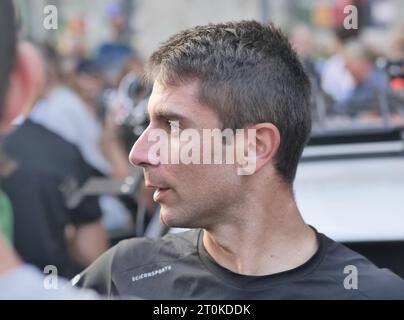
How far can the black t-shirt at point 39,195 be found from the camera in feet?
8.93

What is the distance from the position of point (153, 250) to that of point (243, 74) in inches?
18.0

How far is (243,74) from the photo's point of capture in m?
1.61

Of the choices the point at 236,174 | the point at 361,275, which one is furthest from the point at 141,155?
the point at 361,275

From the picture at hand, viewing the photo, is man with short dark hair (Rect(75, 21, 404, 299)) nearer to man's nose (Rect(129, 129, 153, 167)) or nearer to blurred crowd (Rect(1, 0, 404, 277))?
man's nose (Rect(129, 129, 153, 167))

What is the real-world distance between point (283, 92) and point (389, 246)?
71 cm

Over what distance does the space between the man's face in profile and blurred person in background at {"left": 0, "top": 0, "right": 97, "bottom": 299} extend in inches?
20.5

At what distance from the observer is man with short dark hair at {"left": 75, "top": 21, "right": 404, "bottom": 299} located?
160cm

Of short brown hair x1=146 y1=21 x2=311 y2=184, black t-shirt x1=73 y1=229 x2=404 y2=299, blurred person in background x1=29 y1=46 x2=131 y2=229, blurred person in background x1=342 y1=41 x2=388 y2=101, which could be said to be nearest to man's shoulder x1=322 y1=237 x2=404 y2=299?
black t-shirt x1=73 y1=229 x2=404 y2=299

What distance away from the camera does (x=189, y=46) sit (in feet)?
5.33

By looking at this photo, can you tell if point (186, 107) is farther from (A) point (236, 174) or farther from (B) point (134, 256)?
(B) point (134, 256)

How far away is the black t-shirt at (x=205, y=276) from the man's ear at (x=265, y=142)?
0.21 metres

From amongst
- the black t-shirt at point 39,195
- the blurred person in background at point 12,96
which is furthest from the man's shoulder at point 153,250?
the black t-shirt at point 39,195
